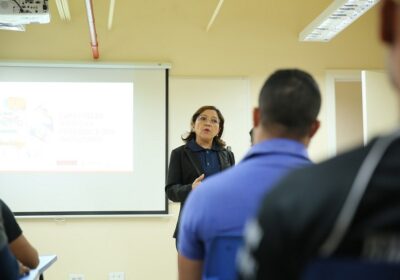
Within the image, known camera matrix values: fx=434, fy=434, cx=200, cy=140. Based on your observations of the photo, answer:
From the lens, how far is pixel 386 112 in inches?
155

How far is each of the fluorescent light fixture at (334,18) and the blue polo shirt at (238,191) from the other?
249 cm

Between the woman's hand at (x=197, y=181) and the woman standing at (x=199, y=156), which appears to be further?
the woman standing at (x=199, y=156)

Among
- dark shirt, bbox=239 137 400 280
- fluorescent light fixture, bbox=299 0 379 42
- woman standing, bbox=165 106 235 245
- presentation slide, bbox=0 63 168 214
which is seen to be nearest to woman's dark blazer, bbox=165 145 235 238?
woman standing, bbox=165 106 235 245

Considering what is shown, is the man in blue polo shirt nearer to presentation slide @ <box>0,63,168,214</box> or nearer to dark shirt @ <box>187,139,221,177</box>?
dark shirt @ <box>187,139,221,177</box>

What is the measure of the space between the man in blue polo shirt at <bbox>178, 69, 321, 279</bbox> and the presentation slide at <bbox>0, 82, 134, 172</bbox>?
9.99ft

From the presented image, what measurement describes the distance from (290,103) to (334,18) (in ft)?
Result: 8.88

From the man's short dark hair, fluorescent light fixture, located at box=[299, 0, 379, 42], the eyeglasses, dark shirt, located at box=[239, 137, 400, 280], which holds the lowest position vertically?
dark shirt, located at box=[239, 137, 400, 280]

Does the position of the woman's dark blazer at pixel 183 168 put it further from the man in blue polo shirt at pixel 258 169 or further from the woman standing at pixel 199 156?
A: the man in blue polo shirt at pixel 258 169

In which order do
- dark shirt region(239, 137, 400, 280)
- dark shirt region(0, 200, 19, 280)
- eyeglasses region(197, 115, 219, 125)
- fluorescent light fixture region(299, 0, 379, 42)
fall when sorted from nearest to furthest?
1. dark shirt region(239, 137, 400, 280)
2. dark shirt region(0, 200, 19, 280)
3. eyeglasses region(197, 115, 219, 125)
4. fluorescent light fixture region(299, 0, 379, 42)

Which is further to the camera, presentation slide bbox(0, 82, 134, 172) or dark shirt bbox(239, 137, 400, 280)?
presentation slide bbox(0, 82, 134, 172)

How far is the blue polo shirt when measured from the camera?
103 centimetres

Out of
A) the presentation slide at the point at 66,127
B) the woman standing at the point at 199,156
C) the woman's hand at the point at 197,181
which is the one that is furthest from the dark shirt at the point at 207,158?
the presentation slide at the point at 66,127

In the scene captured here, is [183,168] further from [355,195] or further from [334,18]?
[355,195]

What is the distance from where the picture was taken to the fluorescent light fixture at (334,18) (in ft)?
10.6
